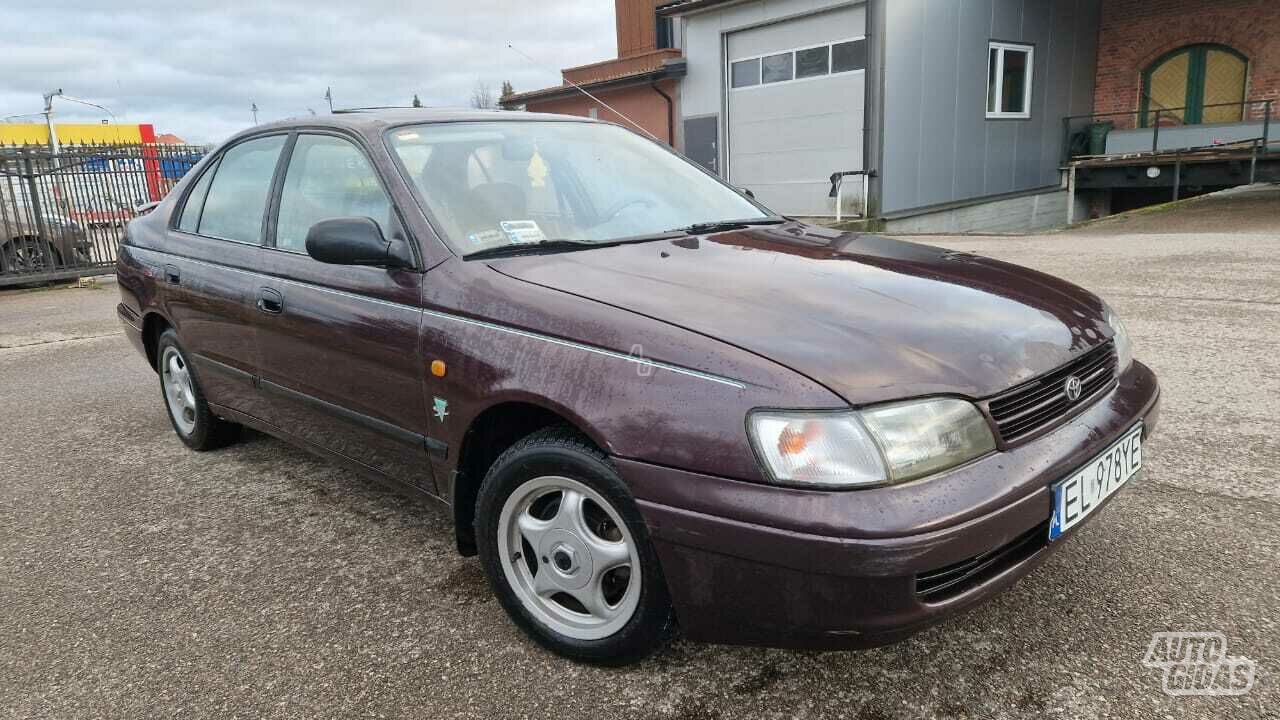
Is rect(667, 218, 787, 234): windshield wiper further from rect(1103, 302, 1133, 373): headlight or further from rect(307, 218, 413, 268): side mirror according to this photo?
rect(1103, 302, 1133, 373): headlight

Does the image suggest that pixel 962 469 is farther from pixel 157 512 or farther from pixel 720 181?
pixel 157 512

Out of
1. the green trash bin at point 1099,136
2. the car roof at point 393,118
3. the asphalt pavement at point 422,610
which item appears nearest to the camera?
the asphalt pavement at point 422,610

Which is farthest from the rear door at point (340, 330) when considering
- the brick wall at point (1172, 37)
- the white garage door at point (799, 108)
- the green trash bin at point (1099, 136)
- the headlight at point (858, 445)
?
the brick wall at point (1172, 37)

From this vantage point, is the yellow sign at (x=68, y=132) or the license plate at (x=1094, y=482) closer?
the license plate at (x=1094, y=482)

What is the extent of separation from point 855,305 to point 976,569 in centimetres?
69

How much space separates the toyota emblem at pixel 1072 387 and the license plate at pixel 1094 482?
16 cm

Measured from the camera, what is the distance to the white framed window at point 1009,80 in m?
16.0

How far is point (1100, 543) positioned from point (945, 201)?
14.1m

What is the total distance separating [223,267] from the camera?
342 centimetres

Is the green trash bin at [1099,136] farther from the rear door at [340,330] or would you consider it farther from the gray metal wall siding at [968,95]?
the rear door at [340,330]

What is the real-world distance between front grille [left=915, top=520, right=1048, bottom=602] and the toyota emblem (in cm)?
38

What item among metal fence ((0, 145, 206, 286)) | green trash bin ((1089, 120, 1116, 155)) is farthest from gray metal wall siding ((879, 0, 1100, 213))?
metal fence ((0, 145, 206, 286))

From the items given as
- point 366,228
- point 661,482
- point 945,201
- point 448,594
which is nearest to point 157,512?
point 448,594

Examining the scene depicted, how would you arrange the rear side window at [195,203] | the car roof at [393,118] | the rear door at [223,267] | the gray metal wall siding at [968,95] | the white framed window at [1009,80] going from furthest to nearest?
1. the white framed window at [1009,80]
2. the gray metal wall siding at [968,95]
3. the rear side window at [195,203]
4. the rear door at [223,267]
5. the car roof at [393,118]
